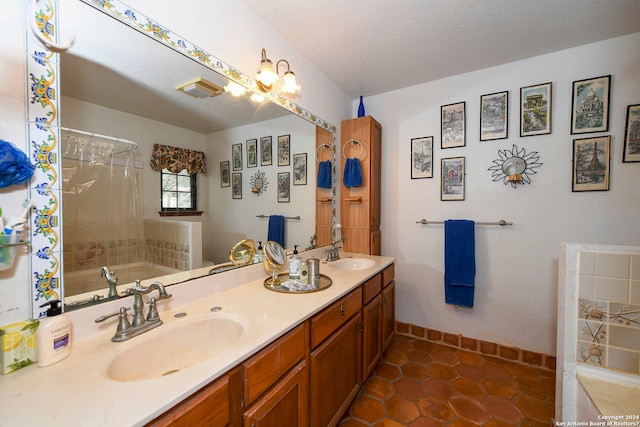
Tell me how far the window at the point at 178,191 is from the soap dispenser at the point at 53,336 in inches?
20.3

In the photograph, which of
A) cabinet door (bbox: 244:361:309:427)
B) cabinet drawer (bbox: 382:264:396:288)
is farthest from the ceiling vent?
cabinet drawer (bbox: 382:264:396:288)

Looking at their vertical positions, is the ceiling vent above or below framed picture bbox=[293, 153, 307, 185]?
above

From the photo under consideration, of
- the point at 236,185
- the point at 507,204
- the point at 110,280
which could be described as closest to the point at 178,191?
the point at 236,185

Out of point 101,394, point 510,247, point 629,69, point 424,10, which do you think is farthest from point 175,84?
point 629,69

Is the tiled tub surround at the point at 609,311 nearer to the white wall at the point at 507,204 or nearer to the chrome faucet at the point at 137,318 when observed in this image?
the white wall at the point at 507,204

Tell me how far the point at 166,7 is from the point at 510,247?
8.91 ft

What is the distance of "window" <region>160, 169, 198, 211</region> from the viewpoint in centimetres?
117

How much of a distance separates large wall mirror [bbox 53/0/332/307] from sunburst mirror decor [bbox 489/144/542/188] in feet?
6.04

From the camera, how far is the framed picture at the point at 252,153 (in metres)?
1.61

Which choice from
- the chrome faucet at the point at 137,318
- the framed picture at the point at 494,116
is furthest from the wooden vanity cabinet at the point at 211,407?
the framed picture at the point at 494,116

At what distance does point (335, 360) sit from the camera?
→ 4.40 ft

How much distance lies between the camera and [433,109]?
7.67 feet

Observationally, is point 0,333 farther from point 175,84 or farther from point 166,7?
point 166,7

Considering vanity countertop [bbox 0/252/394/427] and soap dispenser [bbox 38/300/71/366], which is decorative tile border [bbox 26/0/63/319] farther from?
vanity countertop [bbox 0/252/394/427]
